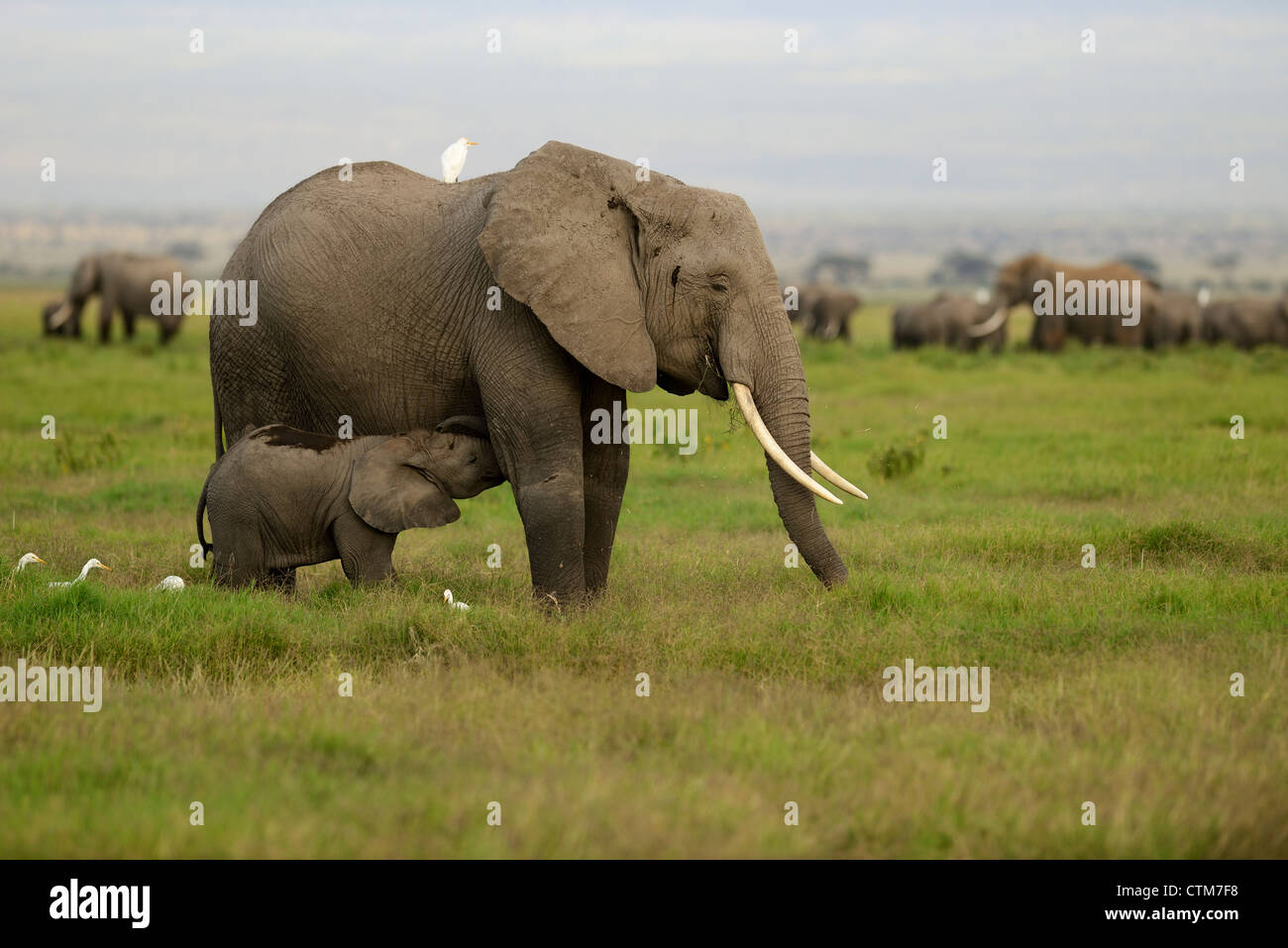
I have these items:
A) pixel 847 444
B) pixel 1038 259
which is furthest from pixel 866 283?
pixel 847 444

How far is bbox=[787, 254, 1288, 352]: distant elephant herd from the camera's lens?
30188 millimetres

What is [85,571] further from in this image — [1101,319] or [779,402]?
[1101,319]

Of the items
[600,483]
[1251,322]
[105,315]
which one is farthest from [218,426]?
[1251,322]

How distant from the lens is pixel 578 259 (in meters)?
7.59

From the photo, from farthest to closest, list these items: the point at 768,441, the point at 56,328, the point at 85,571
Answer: the point at 56,328 → the point at 85,571 → the point at 768,441

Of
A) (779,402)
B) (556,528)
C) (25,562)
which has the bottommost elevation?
(25,562)

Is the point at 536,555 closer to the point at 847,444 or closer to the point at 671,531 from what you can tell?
the point at 671,531

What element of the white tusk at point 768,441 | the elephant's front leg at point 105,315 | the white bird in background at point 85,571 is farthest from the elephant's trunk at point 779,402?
the elephant's front leg at point 105,315

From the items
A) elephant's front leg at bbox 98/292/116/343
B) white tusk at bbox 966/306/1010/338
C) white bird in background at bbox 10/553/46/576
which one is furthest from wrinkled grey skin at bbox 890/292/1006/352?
white bird in background at bbox 10/553/46/576

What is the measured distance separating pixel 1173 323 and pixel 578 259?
84.7ft

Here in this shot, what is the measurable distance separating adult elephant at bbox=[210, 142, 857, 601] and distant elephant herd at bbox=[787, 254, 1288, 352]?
2266 cm

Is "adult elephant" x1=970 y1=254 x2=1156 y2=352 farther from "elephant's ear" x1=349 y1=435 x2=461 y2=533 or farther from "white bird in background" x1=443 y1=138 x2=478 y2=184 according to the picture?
"elephant's ear" x1=349 y1=435 x2=461 y2=533

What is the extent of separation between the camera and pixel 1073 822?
490 cm

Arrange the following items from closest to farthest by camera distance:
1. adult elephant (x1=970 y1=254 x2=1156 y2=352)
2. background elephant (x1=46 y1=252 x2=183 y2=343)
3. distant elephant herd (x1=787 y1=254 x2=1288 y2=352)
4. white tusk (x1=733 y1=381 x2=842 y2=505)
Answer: white tusk (x1=733 y1=381 x2=842 y2=505)
adult elephant (x1=970 y1=254 x2=1156 y2=352)
distant elephant herd (x1=787 y1=254 x2=1288 y2=352)
background elephant (x1=46 y1=252 x2=183 y2=343)
